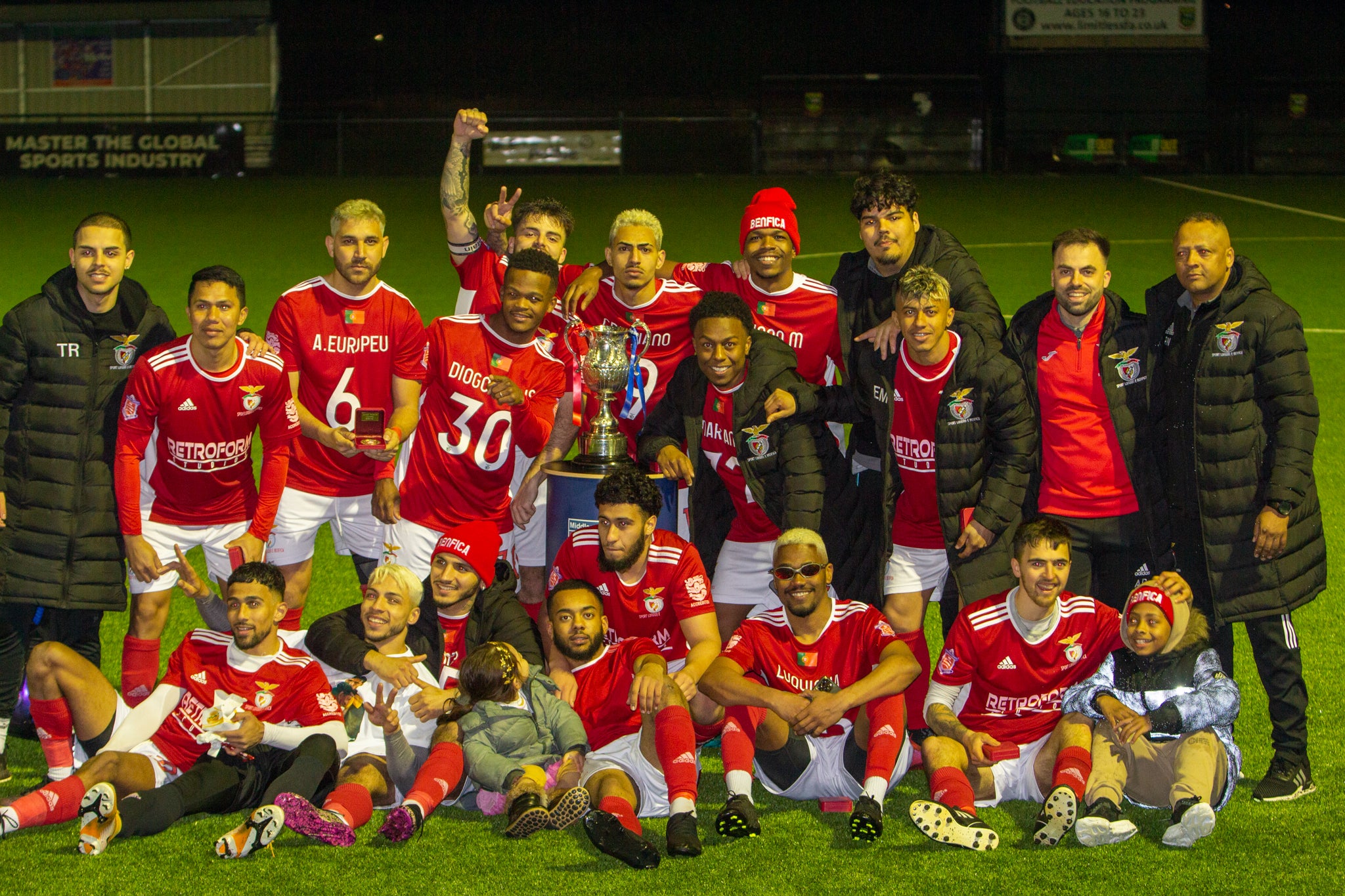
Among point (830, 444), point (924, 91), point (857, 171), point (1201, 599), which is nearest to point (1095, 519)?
point (1201, 599)

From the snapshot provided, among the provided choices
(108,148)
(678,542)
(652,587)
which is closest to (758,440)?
(678,542)

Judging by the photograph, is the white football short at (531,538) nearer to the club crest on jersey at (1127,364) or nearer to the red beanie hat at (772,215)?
the red beanie hat at (772,215)

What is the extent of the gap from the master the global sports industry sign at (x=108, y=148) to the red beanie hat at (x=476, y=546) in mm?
26509

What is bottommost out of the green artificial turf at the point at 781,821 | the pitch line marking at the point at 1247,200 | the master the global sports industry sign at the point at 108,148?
the green artificial turf at the point at 781,821

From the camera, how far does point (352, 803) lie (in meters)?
5.95

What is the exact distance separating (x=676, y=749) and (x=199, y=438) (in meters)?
2.69

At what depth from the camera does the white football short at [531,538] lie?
7867mm

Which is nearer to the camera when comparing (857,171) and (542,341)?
(542,341)

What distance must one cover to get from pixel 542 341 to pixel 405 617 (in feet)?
5.80

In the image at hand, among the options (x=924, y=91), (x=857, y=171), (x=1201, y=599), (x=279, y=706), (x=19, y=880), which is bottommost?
(x=19, y=880)

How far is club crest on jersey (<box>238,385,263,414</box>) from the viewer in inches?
272

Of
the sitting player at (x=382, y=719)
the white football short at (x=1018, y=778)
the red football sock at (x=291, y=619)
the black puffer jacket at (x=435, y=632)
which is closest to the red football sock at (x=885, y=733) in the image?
the white football short at (x=1018, y=778)

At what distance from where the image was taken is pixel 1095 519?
6.73m

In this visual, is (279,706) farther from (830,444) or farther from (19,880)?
(830,444)
